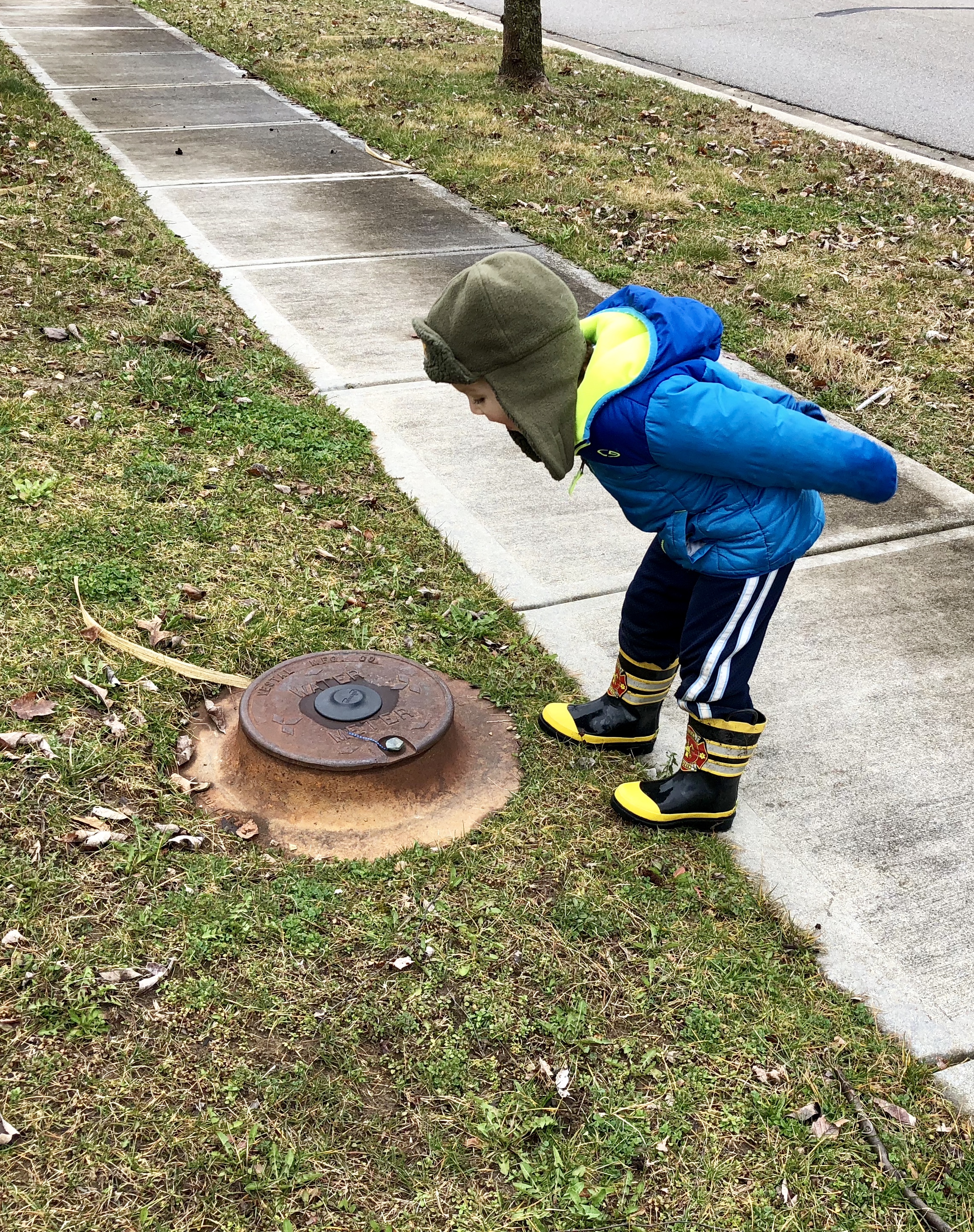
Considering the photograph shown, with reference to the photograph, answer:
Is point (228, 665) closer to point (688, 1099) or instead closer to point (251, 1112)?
point (251, 1112)

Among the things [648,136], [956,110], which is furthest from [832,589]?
[956,110]

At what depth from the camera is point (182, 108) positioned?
1005 cm

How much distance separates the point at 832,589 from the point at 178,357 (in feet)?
10.3

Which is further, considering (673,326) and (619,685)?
(619,685)

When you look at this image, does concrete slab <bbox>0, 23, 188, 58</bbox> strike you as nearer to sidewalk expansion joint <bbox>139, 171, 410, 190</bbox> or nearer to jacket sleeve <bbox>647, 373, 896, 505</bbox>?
sidewalk expansion joint <bbox>139, 171, 410, 190</bbox>

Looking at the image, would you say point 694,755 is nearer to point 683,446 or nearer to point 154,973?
point 683,446

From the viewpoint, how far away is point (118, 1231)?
2.12 m

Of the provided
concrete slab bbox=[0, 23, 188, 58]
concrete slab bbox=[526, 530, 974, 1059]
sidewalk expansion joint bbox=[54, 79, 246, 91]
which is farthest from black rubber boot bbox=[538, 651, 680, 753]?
concrete slab bbox=[0, 23, 188, 58]

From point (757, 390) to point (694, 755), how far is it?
914mm

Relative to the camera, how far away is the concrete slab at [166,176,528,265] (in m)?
6.91

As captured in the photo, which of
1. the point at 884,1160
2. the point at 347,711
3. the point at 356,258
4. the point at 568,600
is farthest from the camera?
the point at 356,258

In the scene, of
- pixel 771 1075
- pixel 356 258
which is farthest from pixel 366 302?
pixel 771 1075

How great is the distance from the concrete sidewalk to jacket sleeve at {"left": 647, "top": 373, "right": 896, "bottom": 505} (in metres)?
1.00

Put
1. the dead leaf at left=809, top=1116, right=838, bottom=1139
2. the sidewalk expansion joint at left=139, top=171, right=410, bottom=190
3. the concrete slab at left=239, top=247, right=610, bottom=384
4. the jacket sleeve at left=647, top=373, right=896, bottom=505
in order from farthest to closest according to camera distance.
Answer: the sidewalk expansion joint at left=139, top=171, right=410, bottom=190 → the concrete slab at left=239, top=247, right=610, bottom=384 → the jacket sleeve at left=647, top=373, right=896, bottom=505 → the dead leaf at left=809, top=1116, right=838, bottom=1139
